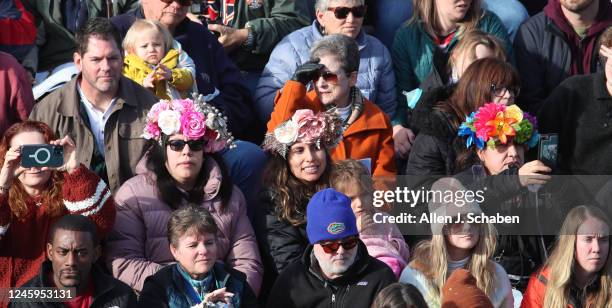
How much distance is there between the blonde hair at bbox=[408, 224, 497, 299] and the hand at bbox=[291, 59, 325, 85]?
1.49 m

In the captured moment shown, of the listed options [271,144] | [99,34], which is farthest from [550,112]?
[99,34]

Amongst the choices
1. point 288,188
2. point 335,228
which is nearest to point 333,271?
point 335,228

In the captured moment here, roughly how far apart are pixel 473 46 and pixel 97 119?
2.58 meters

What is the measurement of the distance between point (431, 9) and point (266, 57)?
4.04 ft

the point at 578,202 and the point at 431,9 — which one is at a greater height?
the point at 431,9

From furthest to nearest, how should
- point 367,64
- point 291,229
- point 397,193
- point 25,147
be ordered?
1. point 367,64
2. point 397,193
3. point 291,229
4. point 25,147

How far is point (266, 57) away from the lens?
11.0m

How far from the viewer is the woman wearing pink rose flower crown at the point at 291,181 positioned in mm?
8891

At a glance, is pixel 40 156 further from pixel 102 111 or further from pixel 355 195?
pixel 355 195

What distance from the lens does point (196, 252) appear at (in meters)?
8.06

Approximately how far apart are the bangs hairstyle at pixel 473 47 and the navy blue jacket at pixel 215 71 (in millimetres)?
1435

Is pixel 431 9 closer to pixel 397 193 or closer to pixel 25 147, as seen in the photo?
pixel 397 193

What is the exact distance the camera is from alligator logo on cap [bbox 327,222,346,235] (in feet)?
26.7

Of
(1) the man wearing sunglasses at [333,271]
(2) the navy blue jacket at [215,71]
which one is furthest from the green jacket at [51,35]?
(1) the man wearing sunglasses at [333,271]
